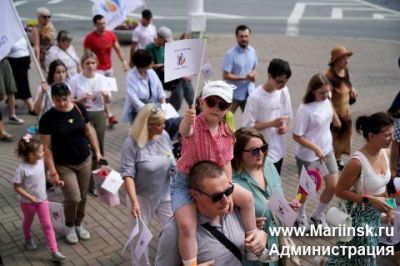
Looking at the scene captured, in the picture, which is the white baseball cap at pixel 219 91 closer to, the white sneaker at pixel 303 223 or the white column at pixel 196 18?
the white sneaker at pixel 303 223

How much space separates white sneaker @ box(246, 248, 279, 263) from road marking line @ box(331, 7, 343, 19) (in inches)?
846

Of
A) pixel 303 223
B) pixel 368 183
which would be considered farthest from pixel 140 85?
pixel 368 183

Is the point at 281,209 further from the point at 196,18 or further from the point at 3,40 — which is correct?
the point at 196,18

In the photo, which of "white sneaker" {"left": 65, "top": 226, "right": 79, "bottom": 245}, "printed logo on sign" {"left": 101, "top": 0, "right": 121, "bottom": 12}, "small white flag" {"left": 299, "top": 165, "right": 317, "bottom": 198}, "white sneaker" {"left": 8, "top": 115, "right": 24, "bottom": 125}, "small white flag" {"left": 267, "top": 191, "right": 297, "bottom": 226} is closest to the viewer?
"small white flag" {"left": 267, "top": 191, "right": 297, "bottom": 226}

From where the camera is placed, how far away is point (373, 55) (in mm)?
15562

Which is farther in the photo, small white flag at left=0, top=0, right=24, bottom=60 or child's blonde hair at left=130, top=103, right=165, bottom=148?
small white flag at left=0, top=0, right=24, bottom=60

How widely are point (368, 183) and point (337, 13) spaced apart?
70.8 feet

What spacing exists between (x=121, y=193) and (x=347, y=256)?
3460 mm

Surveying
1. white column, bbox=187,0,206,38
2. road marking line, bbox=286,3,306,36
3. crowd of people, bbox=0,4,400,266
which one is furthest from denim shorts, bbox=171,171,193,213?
road marking line, bbox=286,3,306,36

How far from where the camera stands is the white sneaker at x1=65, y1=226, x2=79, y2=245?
17.9 ft

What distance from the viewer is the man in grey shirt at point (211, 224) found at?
2.79 metres

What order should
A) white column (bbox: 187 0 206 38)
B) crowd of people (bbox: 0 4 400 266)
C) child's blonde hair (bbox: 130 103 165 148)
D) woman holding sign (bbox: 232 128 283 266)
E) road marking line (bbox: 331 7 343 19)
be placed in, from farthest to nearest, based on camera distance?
road marking line (bbox: 331 7 343 19)
white column (bbox: 187 0 206 38)
child's blonde hair (bbox: 130 103 165 148)
woman holding sign (bbox: 232 128 283 266)
crowd of people (bbox: 0 4 400 266)

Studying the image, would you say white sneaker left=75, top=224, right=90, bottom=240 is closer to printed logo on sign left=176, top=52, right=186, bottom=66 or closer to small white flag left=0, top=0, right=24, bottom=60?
small white flag left=0, top=0, right=24, bottom=60

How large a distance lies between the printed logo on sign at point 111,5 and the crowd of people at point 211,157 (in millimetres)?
850
